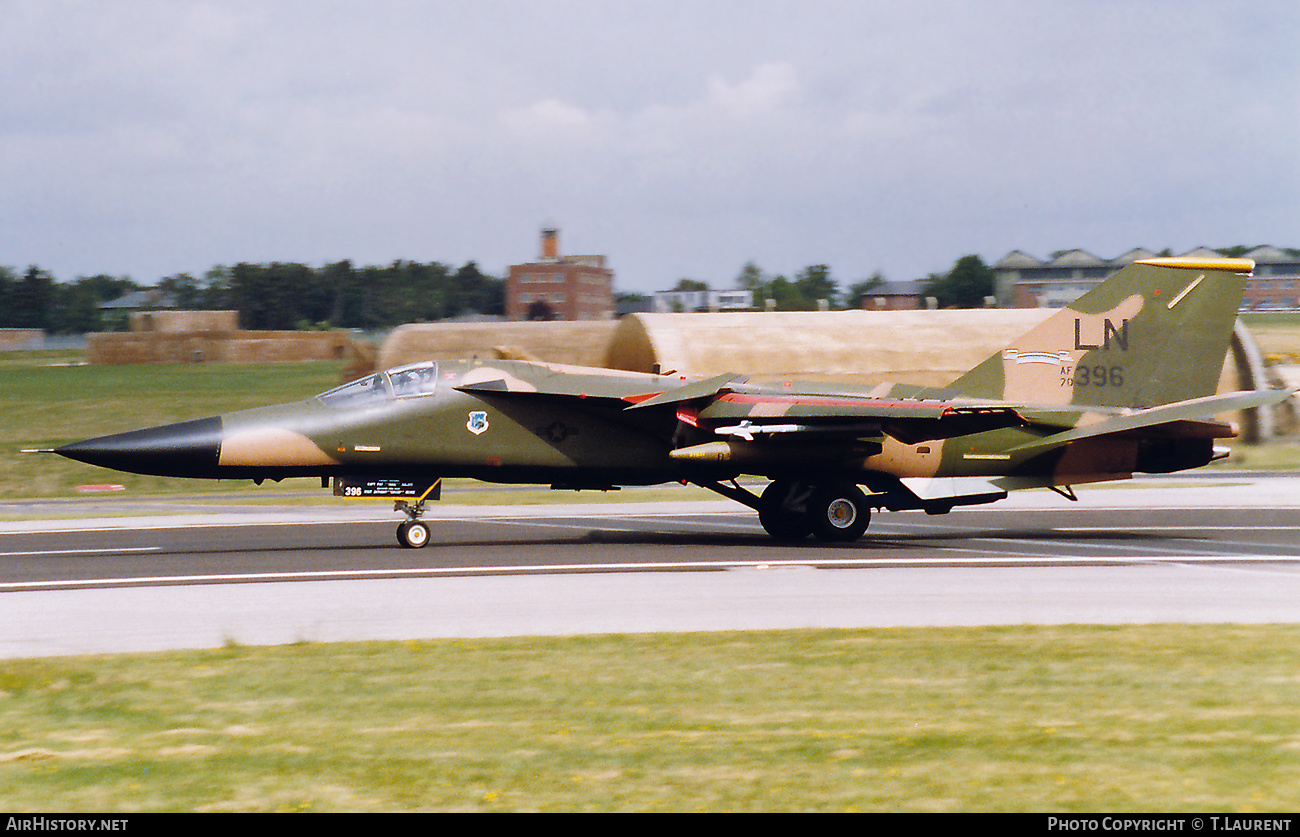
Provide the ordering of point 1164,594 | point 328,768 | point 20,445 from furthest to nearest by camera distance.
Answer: point 20,445 → point 1164,594 → point 328,768

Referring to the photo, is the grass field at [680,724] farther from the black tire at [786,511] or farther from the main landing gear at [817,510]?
the black tire at [786,511]

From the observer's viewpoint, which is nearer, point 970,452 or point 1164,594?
point 1164,594

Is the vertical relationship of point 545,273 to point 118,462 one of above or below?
above

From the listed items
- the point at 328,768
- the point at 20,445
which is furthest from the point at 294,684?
the point at 20,445

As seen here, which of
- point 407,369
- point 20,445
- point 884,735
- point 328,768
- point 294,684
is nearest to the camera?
point 328,768

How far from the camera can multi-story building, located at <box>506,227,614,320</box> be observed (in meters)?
92.0

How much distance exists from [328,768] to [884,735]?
3.27 meters

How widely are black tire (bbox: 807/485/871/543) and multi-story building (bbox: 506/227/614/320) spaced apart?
7246cm

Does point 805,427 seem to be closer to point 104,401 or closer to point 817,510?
point 817,510

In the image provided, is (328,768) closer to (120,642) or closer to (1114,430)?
(120,642)

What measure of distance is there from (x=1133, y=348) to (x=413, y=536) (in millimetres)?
11233

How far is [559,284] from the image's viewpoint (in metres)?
93.1

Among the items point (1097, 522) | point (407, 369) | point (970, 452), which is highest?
point (407, 369)

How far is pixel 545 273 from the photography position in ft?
308
